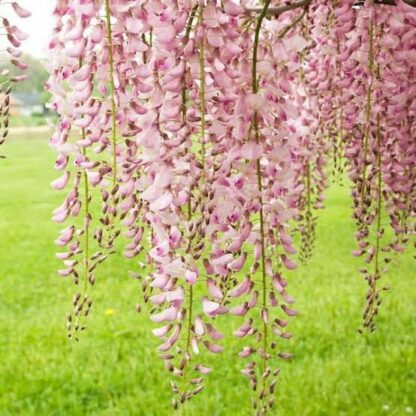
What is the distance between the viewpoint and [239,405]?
294cm

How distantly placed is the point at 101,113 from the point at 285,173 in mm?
308

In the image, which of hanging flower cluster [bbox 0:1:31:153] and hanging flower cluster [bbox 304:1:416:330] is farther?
hanging flower cluster [bbox 304:1:416:330]

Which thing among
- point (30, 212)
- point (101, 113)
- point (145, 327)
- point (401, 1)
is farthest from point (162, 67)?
point (30, 212)

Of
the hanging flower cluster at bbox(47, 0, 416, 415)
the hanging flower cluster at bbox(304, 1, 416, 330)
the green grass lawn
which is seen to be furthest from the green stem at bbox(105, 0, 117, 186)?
the green grass lawn

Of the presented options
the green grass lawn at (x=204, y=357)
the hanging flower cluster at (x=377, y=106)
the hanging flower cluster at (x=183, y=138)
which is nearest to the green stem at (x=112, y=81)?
the hanging flower cluster at (x=183, y=138)

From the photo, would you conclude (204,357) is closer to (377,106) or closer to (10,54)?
(377,106)

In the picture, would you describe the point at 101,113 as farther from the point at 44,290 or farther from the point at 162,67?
the point at 44,290

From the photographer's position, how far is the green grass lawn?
2.99m

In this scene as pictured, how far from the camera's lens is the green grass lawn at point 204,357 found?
9.80 feet

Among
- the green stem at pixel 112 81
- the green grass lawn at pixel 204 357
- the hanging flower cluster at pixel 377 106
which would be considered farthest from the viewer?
the green grass lawn at pixel 204 357

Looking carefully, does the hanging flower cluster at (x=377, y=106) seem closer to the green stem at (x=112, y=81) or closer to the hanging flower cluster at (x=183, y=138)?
the hanging flower cluster at (x=183, y=138)

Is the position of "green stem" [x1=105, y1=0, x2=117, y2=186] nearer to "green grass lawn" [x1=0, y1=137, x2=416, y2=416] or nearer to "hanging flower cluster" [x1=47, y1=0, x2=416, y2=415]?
"hanging flower cluster" [x1=47, y1=0, x2=416, y2=415]

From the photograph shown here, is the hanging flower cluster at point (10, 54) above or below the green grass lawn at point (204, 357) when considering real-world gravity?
above

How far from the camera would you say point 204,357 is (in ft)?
11.4
